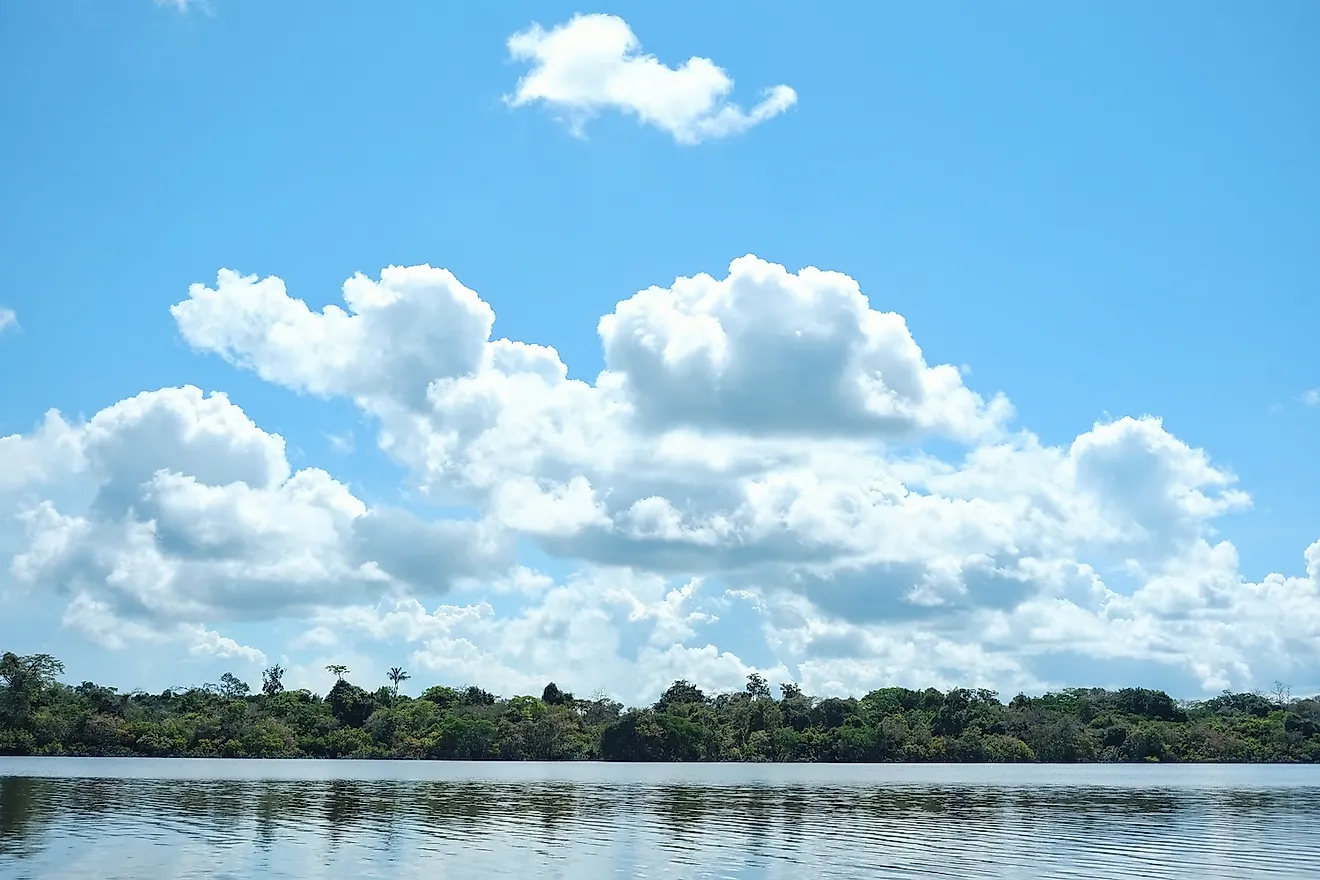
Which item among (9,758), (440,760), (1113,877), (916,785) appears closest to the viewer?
(1113,877)

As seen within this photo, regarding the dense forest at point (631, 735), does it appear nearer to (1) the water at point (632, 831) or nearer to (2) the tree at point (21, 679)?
(2) the tree at point (21, 679)

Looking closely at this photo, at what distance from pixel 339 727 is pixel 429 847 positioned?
149 metres

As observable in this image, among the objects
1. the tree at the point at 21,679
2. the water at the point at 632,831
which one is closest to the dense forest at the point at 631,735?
the tree at the point at 21,679

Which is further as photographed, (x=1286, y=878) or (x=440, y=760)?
(x=440, y=760)

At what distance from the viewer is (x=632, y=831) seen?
59156 millimetres

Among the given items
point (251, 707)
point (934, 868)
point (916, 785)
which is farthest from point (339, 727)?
point (934, 868)

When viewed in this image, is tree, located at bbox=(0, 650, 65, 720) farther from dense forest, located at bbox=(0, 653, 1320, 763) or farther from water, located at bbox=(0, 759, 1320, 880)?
water, located at bbox=(0, 759, 1320, 880)

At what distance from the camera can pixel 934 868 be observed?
43656 millimetres

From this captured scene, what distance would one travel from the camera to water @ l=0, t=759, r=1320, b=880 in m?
43.0

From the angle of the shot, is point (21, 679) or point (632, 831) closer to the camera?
point (632, 831)

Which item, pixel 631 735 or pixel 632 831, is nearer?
pixel 632 831

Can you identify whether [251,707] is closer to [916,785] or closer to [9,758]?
[9,758]

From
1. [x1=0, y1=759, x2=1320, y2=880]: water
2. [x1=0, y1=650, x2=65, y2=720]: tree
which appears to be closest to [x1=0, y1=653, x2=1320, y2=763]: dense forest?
[x1=0, y1=650, x2=65, y2=720]: tree

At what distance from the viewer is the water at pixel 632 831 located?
43000mm
